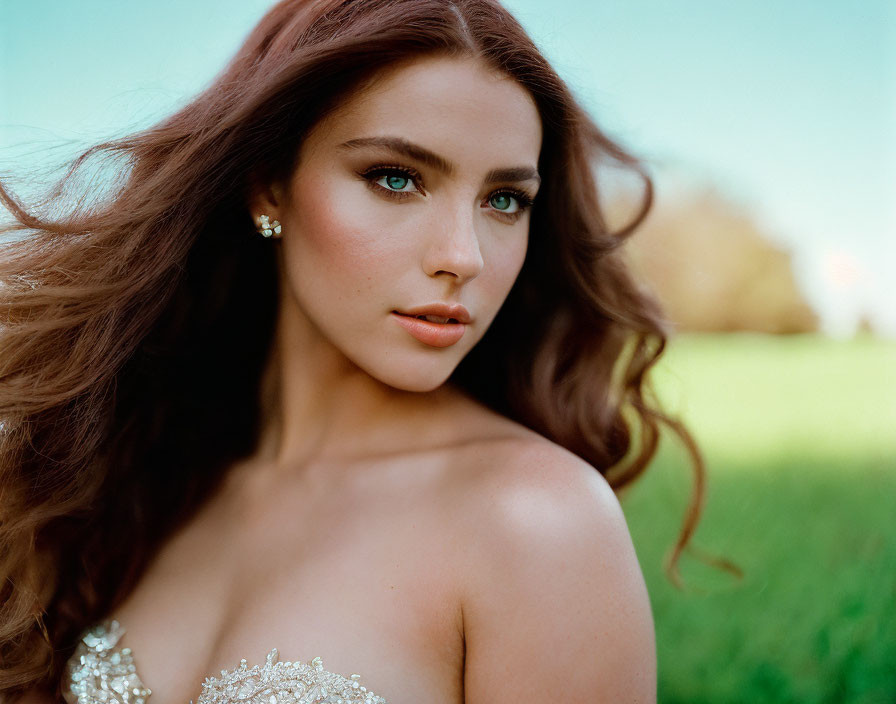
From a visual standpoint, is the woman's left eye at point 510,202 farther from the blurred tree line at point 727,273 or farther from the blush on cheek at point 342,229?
the blurred tree line at point 727,273

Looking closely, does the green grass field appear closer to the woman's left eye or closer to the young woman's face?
the woman's left eye

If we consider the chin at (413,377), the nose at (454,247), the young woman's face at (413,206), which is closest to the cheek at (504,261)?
the young woman's face at (413,206)

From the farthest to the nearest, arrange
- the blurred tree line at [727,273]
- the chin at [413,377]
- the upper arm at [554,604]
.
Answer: the blurred tree line at [727,273] → the chin at [413,377] → the upper arm at [554,604]

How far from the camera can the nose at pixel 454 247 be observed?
1.97m

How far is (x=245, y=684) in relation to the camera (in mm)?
1931

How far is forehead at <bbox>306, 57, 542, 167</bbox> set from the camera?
197 cm

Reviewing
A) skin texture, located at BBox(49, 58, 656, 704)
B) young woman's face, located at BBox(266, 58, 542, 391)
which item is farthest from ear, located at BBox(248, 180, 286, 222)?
young woman's face, located at BBox(266, 58, 542, 391)

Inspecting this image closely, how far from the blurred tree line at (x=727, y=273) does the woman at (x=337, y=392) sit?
2166mm

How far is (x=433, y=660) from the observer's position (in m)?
1.91

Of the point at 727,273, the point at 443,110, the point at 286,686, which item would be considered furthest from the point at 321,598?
the point at 727,273

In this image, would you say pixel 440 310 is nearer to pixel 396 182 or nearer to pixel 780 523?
pixel 396 182

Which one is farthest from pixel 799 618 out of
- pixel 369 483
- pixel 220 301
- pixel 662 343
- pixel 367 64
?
pixel 367 64

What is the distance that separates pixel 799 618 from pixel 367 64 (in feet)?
9.50

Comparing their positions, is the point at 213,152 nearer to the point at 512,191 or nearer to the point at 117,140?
the point at 117,140
